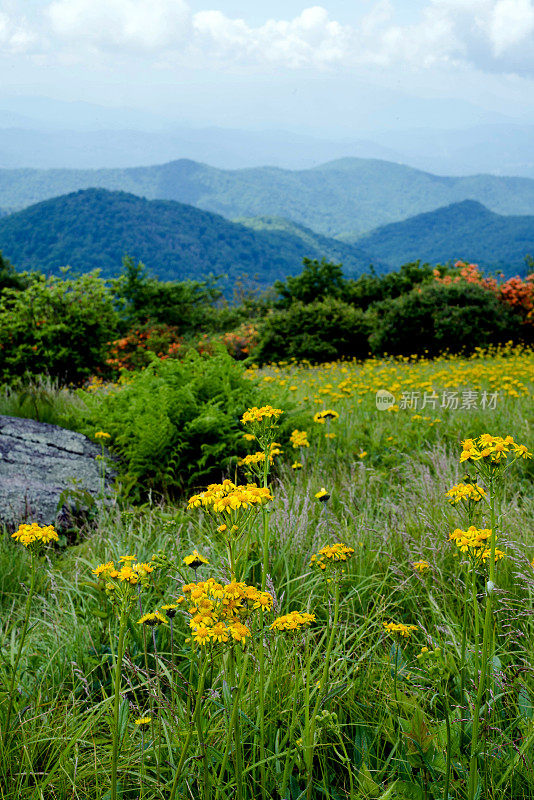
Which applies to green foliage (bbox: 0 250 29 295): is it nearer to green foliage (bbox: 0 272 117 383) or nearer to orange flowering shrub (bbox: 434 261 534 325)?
green foliage (bbox: 0 272 117 383)

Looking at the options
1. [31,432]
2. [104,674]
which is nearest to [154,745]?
[104,674]

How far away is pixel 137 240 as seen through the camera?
120938mm

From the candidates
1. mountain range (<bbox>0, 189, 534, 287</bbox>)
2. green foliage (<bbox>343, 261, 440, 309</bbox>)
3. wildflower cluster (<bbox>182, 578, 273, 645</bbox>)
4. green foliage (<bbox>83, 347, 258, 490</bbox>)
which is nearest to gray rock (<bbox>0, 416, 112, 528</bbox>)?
green foliage (<bbox>83, 347, 258, 490</bbox>)

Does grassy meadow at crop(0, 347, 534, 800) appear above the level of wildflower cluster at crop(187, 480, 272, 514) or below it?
below

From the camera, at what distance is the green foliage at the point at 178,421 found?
14.3ft

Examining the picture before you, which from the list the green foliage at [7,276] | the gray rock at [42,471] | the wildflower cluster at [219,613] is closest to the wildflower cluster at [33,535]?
the wildflower cluster at [219,613]

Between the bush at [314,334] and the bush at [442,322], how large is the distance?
0.66 meters

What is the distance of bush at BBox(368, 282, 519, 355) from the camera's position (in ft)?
49.8

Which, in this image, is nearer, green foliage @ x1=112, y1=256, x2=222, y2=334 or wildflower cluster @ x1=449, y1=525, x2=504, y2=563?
wildflower cluster @ x1=449, y1=525, x2=504, y2=563

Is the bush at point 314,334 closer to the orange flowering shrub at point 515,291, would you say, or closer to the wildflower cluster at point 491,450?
the orange flowering shrub at point 515,291

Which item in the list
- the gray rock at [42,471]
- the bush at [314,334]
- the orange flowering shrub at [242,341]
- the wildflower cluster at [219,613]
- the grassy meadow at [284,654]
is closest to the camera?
the wildflower cluster at [219,613]

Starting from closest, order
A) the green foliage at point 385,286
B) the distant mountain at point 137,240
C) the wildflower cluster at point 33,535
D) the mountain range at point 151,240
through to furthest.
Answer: the wildflower cluster at point 33,535 → the green foliage at point 385,286 → the distant mountain at point 137,240 → the mountain range at point 151,240

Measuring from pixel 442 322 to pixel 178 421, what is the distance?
12.0 m

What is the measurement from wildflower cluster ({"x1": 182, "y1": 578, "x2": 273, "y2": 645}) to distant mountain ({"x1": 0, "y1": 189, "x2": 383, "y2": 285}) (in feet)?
368
